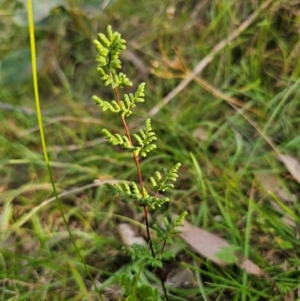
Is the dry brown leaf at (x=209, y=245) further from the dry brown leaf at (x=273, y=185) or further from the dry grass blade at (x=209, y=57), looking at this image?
the dry grass blade at (x=209, y=57)

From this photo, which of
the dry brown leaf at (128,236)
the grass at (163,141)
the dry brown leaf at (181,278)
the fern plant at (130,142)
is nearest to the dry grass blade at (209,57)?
the grass at (163,141)

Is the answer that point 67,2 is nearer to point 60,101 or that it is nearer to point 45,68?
point 45,68

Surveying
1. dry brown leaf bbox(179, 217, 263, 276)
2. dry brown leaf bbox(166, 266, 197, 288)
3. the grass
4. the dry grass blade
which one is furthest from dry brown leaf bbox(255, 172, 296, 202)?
the dry grass blade

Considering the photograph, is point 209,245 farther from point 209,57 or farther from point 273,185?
point 209,57

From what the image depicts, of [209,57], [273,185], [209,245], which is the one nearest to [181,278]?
[209,245]

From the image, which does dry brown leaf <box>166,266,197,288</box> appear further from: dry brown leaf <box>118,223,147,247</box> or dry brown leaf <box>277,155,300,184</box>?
dry brown leaf <box>277,155,300,184</box>

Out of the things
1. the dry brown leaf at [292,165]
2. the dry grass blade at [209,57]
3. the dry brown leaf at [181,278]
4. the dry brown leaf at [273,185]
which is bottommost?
the dry brown leaf at [181,278]

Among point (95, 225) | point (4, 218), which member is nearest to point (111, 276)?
point (95, 225)
